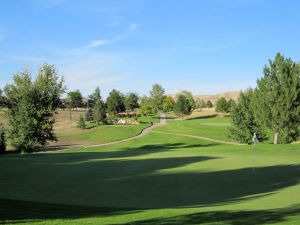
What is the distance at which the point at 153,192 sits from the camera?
16.2 m

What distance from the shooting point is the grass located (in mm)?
10727

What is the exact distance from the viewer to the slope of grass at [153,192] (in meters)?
10.7

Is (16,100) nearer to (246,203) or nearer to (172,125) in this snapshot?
(246,203)

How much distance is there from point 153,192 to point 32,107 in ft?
102

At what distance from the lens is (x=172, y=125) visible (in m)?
87.6

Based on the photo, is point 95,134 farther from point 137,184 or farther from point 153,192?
point 153,192

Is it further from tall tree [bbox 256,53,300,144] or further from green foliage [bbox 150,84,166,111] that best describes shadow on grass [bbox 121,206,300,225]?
green foliage [bbox 150,84,166,111]

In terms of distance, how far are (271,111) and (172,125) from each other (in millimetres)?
41851

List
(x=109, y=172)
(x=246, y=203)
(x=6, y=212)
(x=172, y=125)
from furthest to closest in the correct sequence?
1. (x=172, y=125)
2. (x=109, y=172)
3. (x=246, y=203)
4. (x=6, y=212)

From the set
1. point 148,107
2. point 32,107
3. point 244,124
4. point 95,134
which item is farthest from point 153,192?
point 148,107

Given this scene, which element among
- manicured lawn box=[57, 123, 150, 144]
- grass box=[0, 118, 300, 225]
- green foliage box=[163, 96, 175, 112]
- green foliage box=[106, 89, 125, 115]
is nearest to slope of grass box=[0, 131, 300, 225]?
grass box=[0, 118, 300, 225]

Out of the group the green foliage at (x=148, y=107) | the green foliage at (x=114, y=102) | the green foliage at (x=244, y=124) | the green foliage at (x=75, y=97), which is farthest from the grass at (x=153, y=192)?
the green foliage at (x=148, y=107)

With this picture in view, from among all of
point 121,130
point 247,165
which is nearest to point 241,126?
point 121,130

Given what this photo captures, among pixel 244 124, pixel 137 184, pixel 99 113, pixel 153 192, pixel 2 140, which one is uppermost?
pixel 99 113
